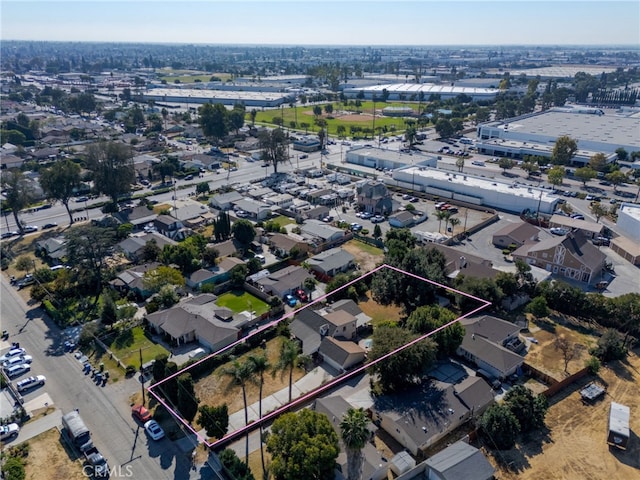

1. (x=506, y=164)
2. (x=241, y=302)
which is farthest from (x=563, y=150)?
(x=241, y=302)

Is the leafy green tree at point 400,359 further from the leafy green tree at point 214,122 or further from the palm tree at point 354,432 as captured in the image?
the leafy green tree at point 214,122

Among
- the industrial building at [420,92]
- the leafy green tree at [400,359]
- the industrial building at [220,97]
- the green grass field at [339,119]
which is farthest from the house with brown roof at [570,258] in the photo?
the industrial building at [220,97]

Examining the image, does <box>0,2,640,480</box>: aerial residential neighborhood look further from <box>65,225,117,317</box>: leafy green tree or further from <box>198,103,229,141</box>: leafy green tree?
<box>198,103,229,141</box>: leafy green tree

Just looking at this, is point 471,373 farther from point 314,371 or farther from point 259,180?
point 259,180

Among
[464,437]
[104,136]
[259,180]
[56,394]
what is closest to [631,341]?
[464,437]

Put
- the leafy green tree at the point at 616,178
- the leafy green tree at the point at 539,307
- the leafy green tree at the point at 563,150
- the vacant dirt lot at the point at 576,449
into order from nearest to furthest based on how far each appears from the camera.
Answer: the vacant dirt lot at the point at 576,449 < the leafy green tree at the point at 539,307 < the leafy green tree at the point at 616,178 < the leafy green tree at the point at 563,150

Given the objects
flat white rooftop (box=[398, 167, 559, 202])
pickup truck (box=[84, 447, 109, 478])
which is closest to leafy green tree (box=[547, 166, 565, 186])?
flat white rooftop (box=[398, 167, 559, 202])
